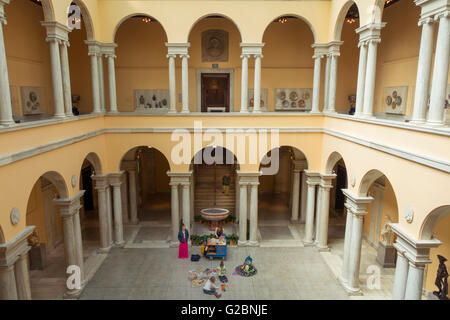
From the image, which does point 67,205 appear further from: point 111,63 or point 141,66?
point 141,66

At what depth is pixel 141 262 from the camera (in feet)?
46.8

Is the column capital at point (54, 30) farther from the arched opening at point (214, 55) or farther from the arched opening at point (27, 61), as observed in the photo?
the arched opening at point (214, 55)

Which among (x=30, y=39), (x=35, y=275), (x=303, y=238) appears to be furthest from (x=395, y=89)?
(x=35, y=275)

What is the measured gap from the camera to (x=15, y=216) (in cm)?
824

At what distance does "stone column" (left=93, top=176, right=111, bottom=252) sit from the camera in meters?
14.8

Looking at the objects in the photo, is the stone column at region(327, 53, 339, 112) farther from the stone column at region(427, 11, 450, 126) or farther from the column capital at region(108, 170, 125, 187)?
the column capital at region(108, 170, 125, 187)

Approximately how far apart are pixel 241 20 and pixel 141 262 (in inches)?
441

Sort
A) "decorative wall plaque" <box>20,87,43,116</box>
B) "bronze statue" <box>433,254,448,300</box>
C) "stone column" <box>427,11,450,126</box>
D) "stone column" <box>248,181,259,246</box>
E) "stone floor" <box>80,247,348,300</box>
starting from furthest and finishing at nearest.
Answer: "stone column" <box>248,181,259,246</box>
"decorative wall plaque" <box>20,87,43,116</box>
"stone floor" <box>80,247,348,300</box>
"bronze statue" <box>433,254,448,300</box>
"stone column" <box>427,11,450,126</box>

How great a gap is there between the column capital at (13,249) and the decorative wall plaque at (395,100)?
14.4 meters

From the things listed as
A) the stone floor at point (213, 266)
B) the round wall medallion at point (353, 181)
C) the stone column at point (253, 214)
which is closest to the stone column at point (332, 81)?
the round wall medallion at point (353, 181)

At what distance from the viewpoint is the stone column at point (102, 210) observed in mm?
14766

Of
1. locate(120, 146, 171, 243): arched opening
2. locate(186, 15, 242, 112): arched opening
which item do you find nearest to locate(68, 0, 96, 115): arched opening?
locate(120, 146, 171, 243): arched opening

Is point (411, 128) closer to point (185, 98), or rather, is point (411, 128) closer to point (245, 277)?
point (245, 277)

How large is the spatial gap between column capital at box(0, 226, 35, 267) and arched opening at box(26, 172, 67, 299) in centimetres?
282
